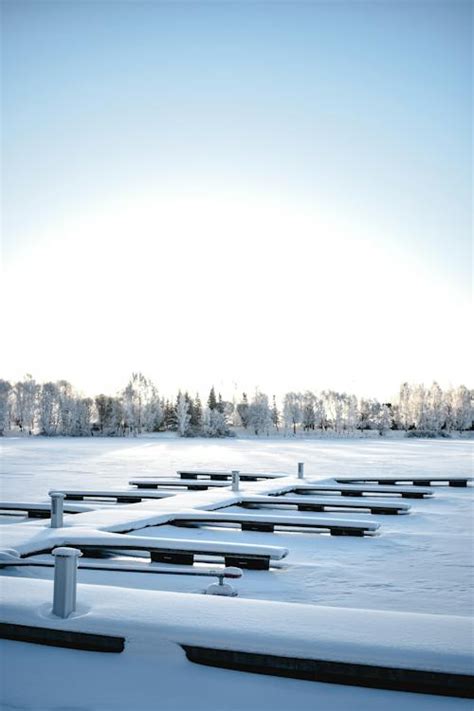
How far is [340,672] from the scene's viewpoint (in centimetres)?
350

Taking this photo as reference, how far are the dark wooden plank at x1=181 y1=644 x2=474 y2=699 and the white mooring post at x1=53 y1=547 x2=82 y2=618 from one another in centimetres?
95

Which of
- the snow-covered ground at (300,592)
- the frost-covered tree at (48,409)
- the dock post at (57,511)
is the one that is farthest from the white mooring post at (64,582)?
the frost-covered tree at (48,409)

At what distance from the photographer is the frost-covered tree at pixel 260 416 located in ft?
346

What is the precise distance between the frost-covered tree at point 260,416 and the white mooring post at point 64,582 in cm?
10082

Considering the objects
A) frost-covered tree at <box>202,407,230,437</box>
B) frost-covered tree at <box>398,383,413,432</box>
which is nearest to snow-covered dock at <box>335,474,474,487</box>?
frost-covered tree at <box>202,407,230,437</box>

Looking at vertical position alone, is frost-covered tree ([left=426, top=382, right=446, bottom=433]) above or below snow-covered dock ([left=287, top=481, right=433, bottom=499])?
above

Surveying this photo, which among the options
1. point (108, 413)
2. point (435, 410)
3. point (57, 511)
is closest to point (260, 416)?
point (108, 413)

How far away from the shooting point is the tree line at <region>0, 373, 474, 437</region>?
302 feet

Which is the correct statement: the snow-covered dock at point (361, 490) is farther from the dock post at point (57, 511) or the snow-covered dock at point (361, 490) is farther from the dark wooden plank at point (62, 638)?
the dark wooden plank at point (62, 638)

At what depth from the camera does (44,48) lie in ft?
70.9

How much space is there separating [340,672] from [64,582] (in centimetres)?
196

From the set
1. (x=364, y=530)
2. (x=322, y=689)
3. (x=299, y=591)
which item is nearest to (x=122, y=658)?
(x=322, y=689)

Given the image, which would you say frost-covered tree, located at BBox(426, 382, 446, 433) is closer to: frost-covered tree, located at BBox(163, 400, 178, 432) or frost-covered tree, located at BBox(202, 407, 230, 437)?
frost-covered tree, located at BBox(202, 407, 230, 437)

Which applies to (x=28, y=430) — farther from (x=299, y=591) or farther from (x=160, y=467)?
(x=299, y=591)
